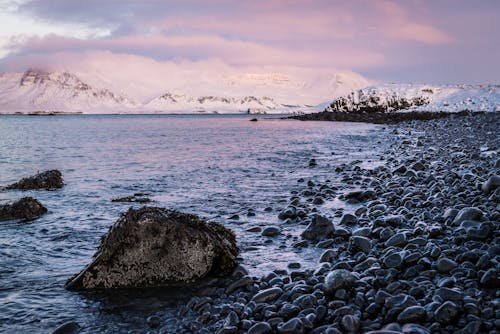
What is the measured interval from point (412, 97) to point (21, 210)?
98777 millimetres

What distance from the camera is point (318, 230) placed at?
7.86 meters

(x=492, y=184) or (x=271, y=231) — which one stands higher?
(x=492, y=184)

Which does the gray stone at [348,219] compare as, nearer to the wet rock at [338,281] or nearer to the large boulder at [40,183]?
the wet rock at [338,281]

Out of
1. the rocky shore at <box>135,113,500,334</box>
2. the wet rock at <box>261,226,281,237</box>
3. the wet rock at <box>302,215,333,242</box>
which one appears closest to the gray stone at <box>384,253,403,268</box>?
the rocky shore at <box>135,113,500,334</box>

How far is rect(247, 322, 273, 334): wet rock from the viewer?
4.28m

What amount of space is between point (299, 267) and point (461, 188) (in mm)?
5438

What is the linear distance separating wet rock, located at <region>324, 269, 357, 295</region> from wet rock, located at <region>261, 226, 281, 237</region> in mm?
3249

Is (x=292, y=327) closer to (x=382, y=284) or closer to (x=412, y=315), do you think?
(x=412, y=315)

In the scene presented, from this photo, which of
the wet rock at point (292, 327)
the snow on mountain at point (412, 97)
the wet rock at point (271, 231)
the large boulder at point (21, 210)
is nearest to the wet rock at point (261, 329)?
the wet rock at point (292, 327)

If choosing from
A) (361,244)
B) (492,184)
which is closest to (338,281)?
(361,244)

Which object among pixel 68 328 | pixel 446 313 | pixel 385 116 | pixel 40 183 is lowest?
pixel 68 328

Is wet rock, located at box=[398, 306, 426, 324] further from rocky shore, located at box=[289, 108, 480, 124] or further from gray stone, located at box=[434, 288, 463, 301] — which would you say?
rocky shore, located at box=[289, 108, 480, 124]

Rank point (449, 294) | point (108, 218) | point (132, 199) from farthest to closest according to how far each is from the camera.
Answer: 1. point (132, 199)
2. point (108, 218)
3. point (449, 294)

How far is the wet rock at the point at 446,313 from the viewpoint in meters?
3.94
